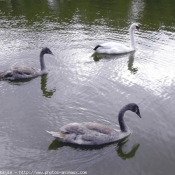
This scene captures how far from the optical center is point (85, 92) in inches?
452

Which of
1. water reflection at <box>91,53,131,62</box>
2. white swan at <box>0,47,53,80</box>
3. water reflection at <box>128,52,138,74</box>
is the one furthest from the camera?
water reflection at <box>91,53,131,62</box>

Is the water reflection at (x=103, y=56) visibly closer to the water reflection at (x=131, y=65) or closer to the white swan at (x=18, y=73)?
the water reflection at (x=131, y=65)

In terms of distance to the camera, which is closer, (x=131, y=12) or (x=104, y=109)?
(x=104, y=109)

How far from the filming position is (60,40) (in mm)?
16891

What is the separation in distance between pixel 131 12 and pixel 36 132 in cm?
1755

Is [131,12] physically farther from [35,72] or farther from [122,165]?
[122,165]

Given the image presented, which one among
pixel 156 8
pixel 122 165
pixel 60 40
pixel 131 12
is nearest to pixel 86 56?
pixel 60 40

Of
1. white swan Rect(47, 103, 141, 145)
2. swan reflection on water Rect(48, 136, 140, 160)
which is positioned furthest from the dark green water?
white swan Rect(47, 103, 141, 145)

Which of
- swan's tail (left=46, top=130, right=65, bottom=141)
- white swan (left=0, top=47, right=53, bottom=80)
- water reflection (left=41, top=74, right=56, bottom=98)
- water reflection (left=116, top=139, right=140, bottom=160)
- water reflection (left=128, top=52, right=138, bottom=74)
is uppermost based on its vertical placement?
swan's tail (left=46, top=130, right=65, bottom=141)

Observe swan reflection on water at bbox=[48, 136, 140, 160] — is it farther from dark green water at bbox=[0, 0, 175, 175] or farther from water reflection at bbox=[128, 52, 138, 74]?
water reflection at bbox=[128, 52, 138, 74]

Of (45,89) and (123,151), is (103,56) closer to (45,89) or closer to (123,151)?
(45,89)

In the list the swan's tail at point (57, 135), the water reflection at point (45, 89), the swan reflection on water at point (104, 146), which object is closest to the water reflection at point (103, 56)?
the water reflection at point (45, 89)

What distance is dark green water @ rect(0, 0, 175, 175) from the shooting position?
7984 mm

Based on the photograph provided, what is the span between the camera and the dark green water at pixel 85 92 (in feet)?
26.2
